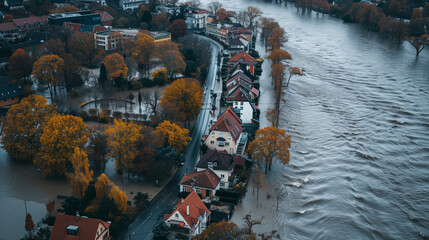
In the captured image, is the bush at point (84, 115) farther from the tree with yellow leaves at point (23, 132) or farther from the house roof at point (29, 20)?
the house roof at point (29, 20)

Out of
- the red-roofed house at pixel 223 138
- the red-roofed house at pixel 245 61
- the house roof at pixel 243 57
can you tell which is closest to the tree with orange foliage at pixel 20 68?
the red-roofed house at pixel 245 61

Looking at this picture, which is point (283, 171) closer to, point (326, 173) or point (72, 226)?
point (326, 173)

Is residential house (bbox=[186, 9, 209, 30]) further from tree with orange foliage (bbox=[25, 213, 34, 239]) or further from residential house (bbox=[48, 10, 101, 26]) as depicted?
tree with orange foliage (bbox=[25, 213, 34, 239])

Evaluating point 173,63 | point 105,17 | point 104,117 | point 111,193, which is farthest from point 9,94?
point 105,17

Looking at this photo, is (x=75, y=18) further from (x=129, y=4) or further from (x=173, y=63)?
(x=173, y=63)

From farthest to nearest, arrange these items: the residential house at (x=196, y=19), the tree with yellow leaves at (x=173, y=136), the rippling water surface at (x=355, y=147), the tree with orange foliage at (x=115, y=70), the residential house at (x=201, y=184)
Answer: the residential house at (x=196, y=19), the tree with orange foliage at (x=115, y=70), the tree with yellow leaves at (x=173, y=136), the residential house at (x=201, y=184), the rippling water surface at (x=355, y=147)

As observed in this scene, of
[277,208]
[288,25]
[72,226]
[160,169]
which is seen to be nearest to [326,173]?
[277,208]
